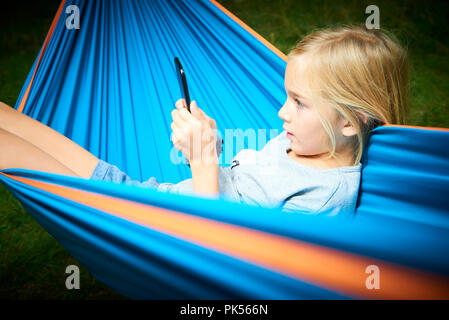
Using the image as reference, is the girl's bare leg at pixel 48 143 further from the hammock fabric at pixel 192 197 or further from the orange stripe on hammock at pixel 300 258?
the orange stripe on hammock at pixel 300 258

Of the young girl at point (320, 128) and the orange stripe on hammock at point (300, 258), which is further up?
the young girl at point (320, 128)

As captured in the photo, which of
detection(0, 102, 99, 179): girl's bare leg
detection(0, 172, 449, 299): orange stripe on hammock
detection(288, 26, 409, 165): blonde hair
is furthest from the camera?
detection(0, 102, 99, 179): girl's bare leg

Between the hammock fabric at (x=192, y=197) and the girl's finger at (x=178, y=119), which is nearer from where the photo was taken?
the hammock fabric at (x=192, y=197)

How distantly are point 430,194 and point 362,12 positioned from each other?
2.60m

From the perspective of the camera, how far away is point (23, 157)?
780 mm

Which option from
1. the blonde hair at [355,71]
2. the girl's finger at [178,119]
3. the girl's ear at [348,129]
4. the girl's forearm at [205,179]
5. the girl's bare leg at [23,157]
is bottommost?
the girl's forearm at [205,179]

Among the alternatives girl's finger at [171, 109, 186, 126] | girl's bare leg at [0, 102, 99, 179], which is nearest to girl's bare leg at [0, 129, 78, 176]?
girl's bare leg at [0, 102, 99, 179]

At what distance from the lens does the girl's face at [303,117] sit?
75cm

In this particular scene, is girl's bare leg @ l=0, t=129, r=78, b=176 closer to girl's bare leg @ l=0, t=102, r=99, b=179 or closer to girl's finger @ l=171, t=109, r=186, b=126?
girl's bare leg @ l=0, t=102, r=99, b=179

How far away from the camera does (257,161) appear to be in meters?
0.92

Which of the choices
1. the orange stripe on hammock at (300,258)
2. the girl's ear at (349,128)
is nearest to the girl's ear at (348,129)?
the girl's ear at (349,128)

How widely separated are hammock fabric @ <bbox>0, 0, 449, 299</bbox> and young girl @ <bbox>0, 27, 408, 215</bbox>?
83 mm

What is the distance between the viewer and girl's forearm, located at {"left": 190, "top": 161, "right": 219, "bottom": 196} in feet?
2.46

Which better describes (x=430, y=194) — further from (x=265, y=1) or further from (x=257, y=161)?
(x=265, y=1)
